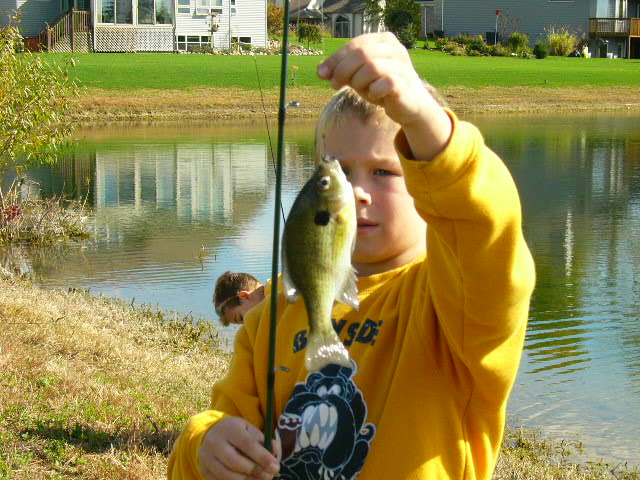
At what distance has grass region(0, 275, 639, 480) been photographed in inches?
173

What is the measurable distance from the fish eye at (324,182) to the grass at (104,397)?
305 cm

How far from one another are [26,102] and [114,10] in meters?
35.9

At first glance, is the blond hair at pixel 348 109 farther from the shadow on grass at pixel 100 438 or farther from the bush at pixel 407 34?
the bush at pixel 407 34

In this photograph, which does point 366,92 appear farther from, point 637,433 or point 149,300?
point 149,300

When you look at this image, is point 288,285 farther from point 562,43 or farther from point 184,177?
point 562,43

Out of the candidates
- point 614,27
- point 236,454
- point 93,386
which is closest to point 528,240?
point 93,386

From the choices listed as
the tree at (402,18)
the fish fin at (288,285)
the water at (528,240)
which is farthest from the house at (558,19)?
the fish fin at (288,285)

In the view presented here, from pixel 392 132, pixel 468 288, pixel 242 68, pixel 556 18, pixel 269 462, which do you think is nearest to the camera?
pixel 468 288

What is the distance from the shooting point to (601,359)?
7.97m

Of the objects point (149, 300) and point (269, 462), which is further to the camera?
point (149, 300)

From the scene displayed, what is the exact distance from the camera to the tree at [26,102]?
10336mm

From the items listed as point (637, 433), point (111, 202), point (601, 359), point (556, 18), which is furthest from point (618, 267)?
point (556, 18)

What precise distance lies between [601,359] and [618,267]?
11.7 ft

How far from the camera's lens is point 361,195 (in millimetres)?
2012
